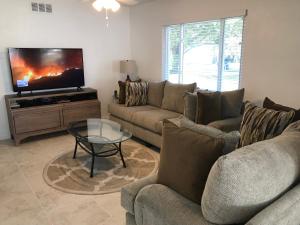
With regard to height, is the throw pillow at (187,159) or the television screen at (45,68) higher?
the television screen at (45,68)

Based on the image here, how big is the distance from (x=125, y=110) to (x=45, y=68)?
1.63 meters

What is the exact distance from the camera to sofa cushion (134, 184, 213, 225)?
1.37 meters

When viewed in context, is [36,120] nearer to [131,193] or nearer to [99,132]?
[99,132]

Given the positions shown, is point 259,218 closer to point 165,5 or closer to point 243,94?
point 243,94

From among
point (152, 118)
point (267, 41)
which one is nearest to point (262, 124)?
point (267, 41)

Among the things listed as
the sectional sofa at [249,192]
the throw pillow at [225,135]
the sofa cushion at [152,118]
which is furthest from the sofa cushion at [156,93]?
the sectional sofa at [249,192]

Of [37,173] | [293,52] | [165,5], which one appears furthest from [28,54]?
[293,52]

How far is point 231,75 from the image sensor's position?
3.84 metres

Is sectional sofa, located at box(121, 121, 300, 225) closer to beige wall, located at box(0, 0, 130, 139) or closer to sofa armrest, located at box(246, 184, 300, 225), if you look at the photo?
sofa armrest, located at box(246, 184, 300, 225)

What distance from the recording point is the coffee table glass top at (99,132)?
3.15m

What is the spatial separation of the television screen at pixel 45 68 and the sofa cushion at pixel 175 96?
5.82 feet

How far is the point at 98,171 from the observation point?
125 inches

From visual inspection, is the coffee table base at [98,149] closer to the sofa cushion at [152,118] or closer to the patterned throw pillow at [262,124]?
the sofa cushion at [152,118]

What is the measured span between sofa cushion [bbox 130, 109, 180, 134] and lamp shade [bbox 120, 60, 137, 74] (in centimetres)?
148
